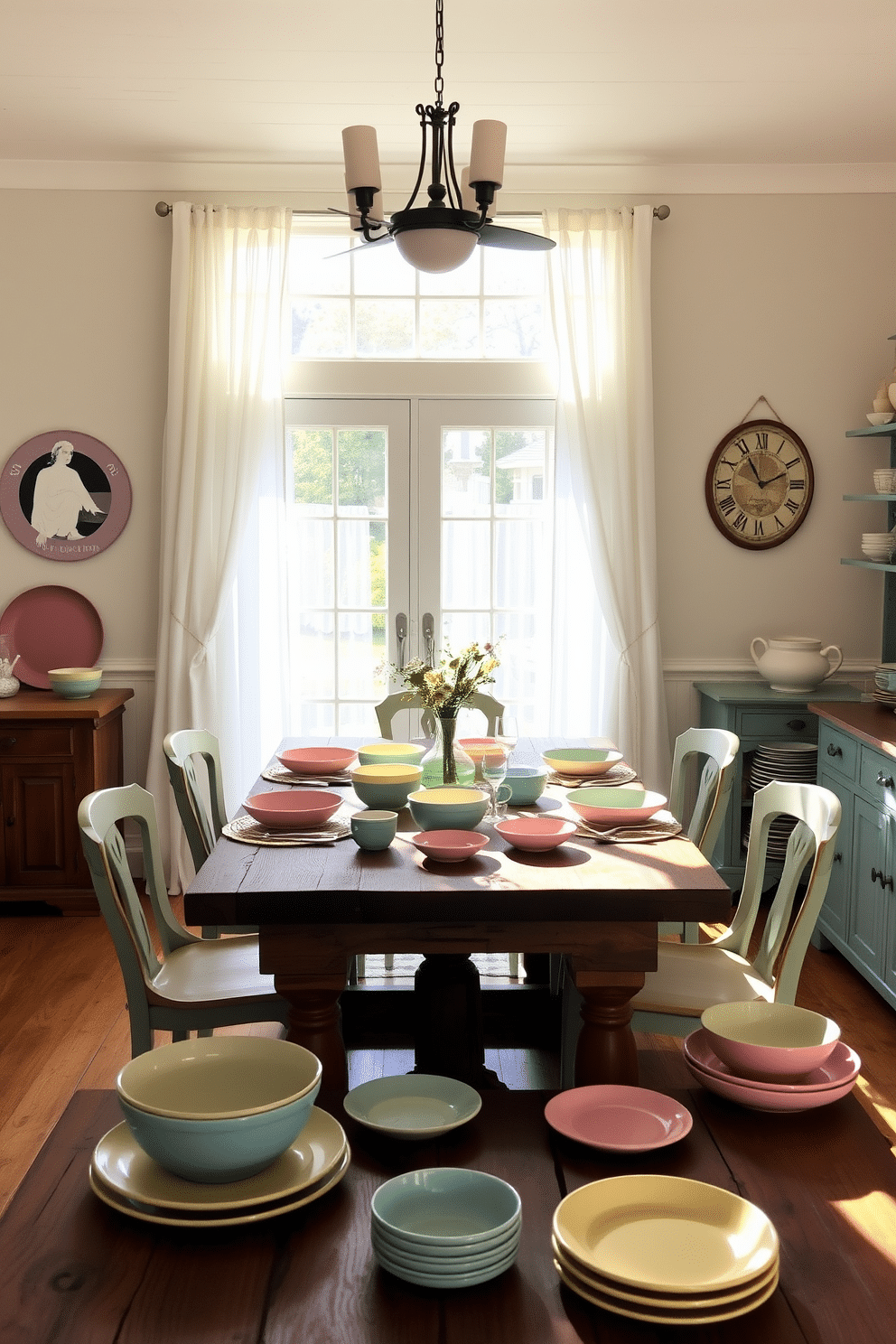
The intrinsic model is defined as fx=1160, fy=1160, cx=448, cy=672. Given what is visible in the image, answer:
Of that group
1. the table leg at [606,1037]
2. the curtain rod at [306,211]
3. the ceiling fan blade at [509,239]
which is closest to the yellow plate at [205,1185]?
the table leg at [606,1037]

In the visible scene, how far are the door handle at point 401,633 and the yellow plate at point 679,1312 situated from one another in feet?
13.4

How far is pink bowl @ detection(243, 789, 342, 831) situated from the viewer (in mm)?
2789

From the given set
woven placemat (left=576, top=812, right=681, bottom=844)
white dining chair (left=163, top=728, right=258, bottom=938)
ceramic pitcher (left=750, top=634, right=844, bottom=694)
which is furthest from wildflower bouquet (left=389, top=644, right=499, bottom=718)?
ceramic pitcher (left=750, top=634, right=844, bottom=694)

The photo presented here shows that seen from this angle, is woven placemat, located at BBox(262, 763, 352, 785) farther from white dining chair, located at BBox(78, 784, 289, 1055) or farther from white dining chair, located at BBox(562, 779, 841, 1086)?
white dining chair, located at BBox(562, 779, 841, 1086)

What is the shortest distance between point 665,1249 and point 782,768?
3.65 metres

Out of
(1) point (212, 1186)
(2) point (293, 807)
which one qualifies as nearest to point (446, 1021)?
(2) point (293, 807)

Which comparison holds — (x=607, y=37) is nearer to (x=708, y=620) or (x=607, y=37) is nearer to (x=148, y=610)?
(x=708, y=620)

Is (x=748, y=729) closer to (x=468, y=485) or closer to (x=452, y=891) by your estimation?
(x=468, y=485)

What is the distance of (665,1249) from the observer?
1.19 m

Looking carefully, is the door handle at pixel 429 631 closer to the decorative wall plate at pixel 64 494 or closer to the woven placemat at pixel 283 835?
the decorative wall plate at pixel 64 494

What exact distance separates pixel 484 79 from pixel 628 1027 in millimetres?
3223

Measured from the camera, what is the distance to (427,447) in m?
5.07

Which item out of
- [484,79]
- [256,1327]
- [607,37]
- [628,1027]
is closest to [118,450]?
[484,79]

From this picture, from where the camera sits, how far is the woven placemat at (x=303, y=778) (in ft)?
10.8
